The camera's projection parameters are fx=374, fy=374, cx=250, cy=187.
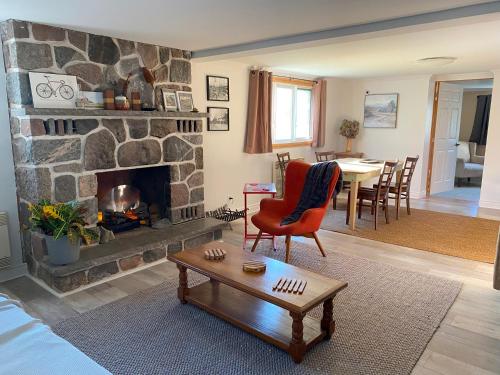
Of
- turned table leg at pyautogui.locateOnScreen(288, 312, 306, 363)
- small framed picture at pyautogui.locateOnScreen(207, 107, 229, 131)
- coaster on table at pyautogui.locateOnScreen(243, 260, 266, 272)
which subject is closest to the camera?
turned table leg at pyautogui.locateOnScreen(288, 312, 306, 363)

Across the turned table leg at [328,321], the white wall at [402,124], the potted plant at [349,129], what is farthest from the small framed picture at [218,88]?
the white wall at [402,124]

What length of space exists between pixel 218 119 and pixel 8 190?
259cm

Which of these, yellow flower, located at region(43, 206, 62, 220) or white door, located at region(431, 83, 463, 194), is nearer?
yellow flower, located at region(43, 206, 62, 220)

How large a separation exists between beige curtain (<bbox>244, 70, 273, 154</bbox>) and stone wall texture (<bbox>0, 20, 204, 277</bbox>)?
127 cm

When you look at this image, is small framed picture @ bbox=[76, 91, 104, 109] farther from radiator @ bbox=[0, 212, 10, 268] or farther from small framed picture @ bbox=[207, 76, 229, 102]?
small framed picture @ bbox=[207, 76, 229, 102]

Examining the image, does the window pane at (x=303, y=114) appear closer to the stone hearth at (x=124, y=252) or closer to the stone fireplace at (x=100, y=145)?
the stone fireplace at (x=100, y=145)

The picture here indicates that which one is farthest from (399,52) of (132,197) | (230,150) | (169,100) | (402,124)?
(132,197)

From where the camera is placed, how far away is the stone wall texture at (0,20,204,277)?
3016 millimetres

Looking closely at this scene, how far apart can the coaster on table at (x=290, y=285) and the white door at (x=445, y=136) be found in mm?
5586

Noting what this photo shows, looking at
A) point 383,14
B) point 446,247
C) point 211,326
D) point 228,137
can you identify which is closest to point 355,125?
point 228,137

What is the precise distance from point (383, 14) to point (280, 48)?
1130 mm

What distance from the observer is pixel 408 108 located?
6.71 m

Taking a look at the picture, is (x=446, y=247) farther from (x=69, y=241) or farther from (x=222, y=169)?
(x=69, y=241)

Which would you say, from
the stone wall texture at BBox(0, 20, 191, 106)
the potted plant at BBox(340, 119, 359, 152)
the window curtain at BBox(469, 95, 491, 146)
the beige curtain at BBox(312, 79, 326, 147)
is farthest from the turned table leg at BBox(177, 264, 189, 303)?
the window curtain at BBox(469, 95, 491, 146)
